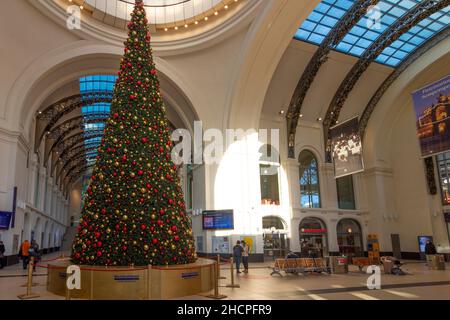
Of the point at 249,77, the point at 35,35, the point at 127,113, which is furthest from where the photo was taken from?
the point at 249,77

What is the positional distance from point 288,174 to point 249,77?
24.6 feet

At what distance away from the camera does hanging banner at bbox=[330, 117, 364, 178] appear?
626 inches

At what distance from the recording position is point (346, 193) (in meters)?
26.0

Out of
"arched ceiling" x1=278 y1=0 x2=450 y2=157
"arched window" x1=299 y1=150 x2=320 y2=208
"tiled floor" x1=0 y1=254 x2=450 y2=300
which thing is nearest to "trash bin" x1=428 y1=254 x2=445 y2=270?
"tiled floor" x1=0 y1=254 x2=450 y2=300

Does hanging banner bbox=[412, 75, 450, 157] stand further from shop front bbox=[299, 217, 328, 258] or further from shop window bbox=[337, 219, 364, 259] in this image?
shop window bbox=[337, 219, 364, 259]

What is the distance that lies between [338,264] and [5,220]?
13195 mm

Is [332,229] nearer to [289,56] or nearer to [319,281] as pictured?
[289,56]

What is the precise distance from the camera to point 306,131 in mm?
25266

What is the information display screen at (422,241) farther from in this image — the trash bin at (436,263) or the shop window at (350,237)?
the trash bin at (436,263)

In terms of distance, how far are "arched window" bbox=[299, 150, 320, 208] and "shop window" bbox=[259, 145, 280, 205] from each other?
2.15 meters

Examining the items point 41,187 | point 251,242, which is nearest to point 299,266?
point 251,242

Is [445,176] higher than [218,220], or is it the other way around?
[445,176]

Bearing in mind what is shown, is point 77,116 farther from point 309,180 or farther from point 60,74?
point 309,180
